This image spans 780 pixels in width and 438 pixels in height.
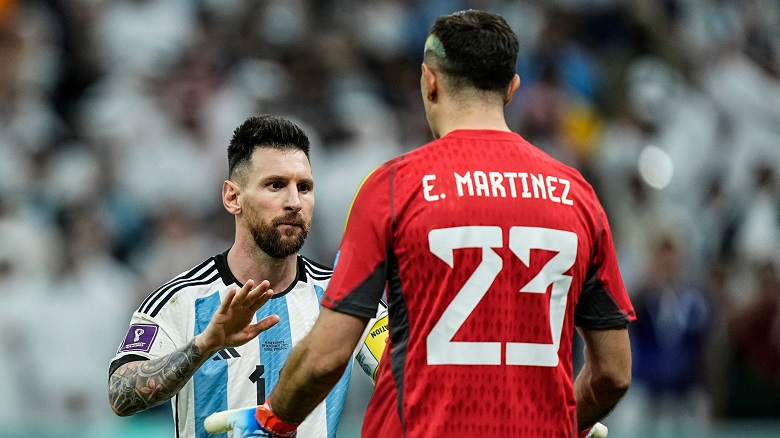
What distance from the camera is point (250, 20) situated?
13438mm

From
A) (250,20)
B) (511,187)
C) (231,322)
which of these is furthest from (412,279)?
(250,20)

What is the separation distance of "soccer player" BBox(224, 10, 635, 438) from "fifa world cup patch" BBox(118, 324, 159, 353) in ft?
3.39

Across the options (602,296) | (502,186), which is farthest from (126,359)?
(602,296)

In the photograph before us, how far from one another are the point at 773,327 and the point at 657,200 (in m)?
1.62

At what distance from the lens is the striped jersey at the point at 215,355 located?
201 inches

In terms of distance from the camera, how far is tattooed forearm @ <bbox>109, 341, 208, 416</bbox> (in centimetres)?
465

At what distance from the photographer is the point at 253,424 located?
14.0 ft

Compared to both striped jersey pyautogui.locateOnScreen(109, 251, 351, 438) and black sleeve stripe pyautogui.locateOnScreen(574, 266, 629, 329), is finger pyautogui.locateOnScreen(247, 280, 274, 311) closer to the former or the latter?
striped jersey pyautogui.locateOnScreen(109, 251, 351, 438)

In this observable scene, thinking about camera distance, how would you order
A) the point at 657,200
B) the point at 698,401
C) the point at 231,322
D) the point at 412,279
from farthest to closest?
the point at 657,200
the point at 698,401
the point at 231,322
the point at 412,279

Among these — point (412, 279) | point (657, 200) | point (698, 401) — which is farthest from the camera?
point (657, 200)

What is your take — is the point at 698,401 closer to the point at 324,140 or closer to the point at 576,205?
the point at 324,140

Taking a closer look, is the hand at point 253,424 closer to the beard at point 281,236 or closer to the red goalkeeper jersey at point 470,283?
the red goalkeeper jersey at point 470,283

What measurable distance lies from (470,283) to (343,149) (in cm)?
785

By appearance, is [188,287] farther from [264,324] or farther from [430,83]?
[430,83]
